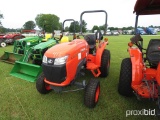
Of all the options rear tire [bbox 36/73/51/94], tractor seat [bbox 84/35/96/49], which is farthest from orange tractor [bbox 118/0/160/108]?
rear tire [bbox 36/73/51/94]

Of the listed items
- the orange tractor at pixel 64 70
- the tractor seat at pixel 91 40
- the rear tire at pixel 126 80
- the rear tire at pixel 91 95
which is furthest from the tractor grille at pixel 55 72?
the tractor seat at pixel 91 40

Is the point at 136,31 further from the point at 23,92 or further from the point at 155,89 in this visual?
the point at 23,92

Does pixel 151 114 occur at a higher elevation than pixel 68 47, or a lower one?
lower

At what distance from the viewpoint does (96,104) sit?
2.79 meters

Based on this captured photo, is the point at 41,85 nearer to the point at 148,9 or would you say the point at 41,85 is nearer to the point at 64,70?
the point at 64,70

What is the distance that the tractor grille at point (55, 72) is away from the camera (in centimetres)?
241

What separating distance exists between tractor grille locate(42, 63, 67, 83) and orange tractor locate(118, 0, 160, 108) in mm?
1088

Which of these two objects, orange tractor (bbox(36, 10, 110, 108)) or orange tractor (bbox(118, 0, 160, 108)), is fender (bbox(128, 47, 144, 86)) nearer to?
Answer: orange tractor (bbox(118, 0, 160, 108))

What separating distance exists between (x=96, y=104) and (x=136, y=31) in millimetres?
1813

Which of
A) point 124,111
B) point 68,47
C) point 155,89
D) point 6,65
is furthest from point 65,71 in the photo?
point 6,65

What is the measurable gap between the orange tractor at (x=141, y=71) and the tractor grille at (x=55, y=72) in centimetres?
109

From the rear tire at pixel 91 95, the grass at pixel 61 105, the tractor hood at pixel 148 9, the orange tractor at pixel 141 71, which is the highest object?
the tractor hood at pixel 148 9

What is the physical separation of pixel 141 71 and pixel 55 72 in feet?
4.65

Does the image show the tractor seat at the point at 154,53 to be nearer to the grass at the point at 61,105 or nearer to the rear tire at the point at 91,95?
the grass at the point at 61,105
